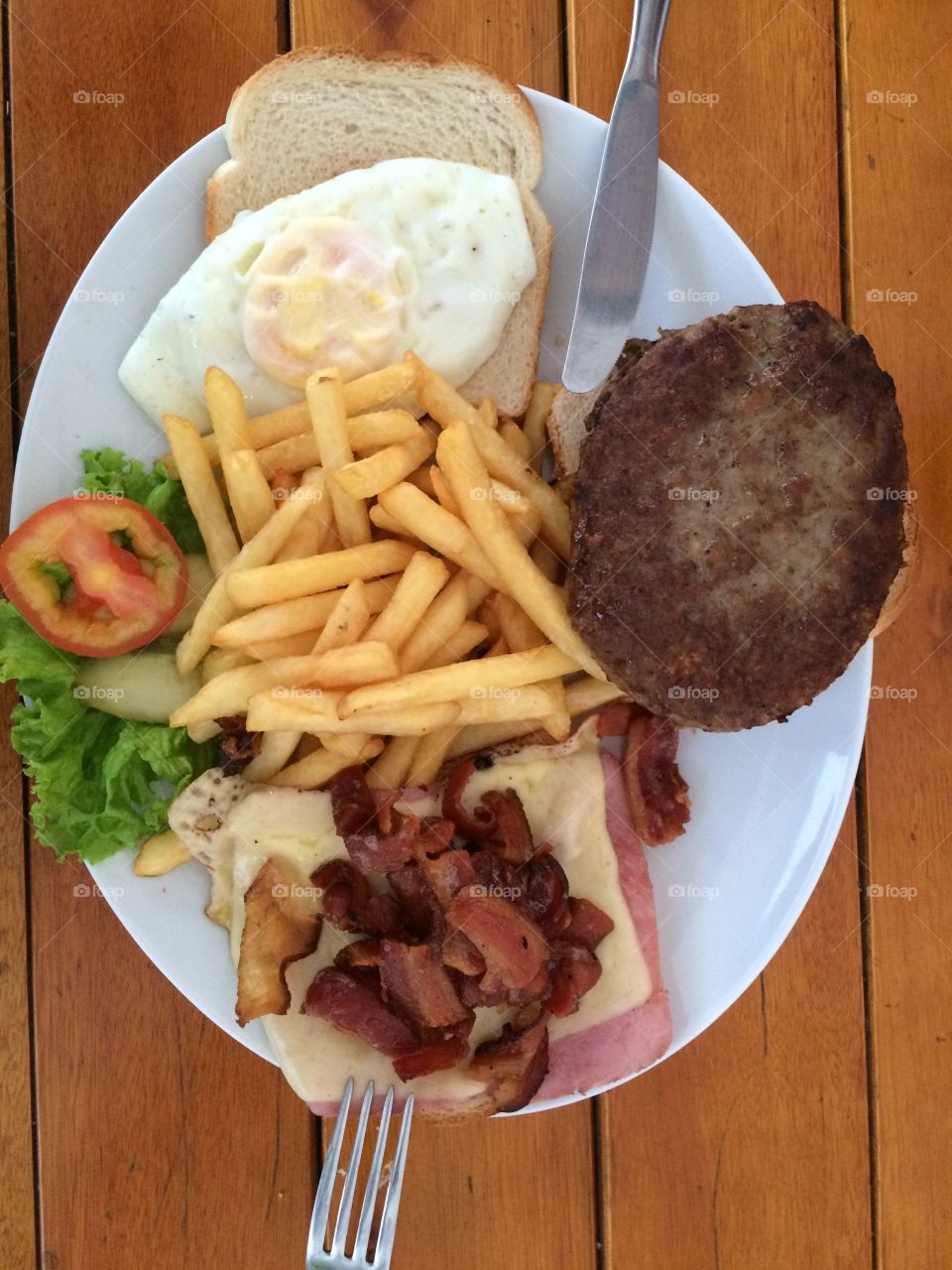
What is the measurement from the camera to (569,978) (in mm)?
2848

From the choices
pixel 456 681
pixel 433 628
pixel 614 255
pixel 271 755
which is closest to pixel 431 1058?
pixel 271 755

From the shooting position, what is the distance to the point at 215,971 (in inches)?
119

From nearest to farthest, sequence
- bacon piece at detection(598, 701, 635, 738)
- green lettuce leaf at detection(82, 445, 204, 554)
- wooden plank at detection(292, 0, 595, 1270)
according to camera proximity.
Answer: green lettuce leaf at detection(82, 445, 204, 554)
bacon piece at detection(598, 701, 635, 738)
wooden plank at detection(292, 0, 595, 1270)

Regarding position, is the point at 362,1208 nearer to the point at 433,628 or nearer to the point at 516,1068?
the point at 516,1068

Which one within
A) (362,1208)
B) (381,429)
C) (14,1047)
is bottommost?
(362,1208)

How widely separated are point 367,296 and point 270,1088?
2.58m

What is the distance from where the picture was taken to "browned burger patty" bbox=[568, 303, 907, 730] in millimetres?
2699

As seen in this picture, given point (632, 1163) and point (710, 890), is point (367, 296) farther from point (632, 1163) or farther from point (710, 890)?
point (632, 1163)

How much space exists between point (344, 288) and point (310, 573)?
0.86 m

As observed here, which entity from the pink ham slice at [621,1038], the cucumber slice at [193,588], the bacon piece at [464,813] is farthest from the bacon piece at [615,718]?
the cucumber slice at [193,588]

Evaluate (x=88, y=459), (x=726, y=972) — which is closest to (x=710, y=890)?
(x=726, y=972)

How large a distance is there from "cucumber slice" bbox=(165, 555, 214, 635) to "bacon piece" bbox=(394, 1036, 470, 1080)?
141cm

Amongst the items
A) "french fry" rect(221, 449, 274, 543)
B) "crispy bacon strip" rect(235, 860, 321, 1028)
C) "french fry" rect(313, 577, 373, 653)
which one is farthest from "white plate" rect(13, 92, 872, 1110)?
"french fry" rect(313, 577, 373, 653)

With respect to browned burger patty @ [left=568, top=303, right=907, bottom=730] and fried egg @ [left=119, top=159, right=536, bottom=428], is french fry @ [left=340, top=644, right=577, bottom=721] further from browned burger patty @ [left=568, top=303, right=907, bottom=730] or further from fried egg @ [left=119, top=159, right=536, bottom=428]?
fried egg @ [left=119, top=159, right=536, bottom=428]
